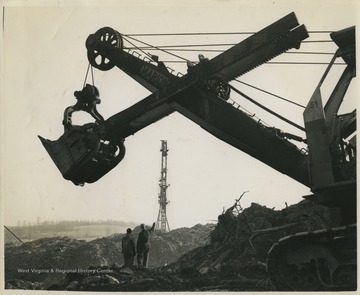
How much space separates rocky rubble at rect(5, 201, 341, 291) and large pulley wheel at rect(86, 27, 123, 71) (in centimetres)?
359

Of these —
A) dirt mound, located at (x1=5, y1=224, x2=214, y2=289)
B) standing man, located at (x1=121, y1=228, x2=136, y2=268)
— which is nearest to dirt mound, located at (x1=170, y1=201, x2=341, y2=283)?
standing man, located at (x1=121, y1=228, x2=136, y2=268)

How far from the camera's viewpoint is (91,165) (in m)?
8.35

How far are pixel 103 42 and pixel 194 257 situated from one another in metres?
6.65

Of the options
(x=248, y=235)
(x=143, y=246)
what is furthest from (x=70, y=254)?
(x=248, y=235)

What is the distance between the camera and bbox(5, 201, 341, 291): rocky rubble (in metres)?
8.16

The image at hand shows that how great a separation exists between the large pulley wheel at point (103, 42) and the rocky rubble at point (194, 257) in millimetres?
3586

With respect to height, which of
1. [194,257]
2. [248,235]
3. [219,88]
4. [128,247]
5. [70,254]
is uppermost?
[219,88]

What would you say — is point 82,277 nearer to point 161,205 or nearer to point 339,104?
point 161,205

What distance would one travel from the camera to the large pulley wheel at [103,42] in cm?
862

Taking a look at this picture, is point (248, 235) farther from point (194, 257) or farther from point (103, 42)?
point (103, 42)

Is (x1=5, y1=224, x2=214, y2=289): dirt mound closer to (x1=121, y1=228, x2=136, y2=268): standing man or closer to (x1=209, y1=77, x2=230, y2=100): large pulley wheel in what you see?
(x1=121, y1=228, x2=136, y2=268): standing man

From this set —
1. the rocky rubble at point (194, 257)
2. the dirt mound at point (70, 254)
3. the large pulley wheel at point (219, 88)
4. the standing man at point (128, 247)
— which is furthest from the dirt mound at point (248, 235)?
the large pulley wheel at point (219, 88)

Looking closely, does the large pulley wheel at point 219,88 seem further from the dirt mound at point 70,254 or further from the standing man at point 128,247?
the standing man at point 128,247

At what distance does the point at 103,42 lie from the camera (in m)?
8.68
